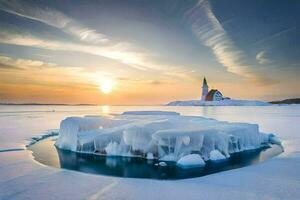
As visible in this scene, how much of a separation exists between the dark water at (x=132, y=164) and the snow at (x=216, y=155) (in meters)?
0.31

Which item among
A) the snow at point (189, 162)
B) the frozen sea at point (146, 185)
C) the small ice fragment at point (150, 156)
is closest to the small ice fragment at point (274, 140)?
the frozen sea at point (146, 185)

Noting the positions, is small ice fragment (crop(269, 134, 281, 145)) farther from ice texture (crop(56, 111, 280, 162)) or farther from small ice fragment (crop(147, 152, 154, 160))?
small ice fragment (crop(147, 152, 154, 160))

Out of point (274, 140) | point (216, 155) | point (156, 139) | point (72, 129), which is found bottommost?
point (216, 155)

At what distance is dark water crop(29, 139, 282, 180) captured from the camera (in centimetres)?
845

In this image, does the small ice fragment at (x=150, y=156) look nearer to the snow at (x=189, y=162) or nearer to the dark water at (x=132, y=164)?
the dark water at (x=132, y=164)

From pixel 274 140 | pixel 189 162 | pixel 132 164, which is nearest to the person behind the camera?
pixel 189 162

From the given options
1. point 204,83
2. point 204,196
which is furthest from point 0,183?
point 204,83

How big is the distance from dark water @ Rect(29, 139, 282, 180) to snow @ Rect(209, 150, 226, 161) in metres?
0.31

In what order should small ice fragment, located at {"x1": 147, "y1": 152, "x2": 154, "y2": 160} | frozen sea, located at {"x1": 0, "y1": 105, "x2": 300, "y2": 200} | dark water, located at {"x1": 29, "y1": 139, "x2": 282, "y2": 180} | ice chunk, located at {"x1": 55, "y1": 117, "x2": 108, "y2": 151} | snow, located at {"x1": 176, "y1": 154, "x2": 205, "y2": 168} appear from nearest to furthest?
frozen sea, located at {"x1": 0, "y1": 105, "x2": 300, "y2": 200}, dark water, located at {"x1": 29, "y1": 139, "x2": 282, "y2": 180}, snow, located at {"x1": 176, "y1": 154, "x2": 205, "y2": 168}, small ice fragment, located at {"x1": 147, "y1": 152, "x2": 154, "y2": 160}, ice chunk, located at {"x1": 55, "y1": 117, "x2": 108, "y2": 151}

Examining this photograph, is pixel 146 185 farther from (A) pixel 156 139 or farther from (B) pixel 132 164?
(A) pixel 156 139

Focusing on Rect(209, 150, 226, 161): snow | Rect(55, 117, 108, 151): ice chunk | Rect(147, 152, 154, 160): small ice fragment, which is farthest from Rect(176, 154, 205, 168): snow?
Rect(55, 117, 108, 151): ice chunk

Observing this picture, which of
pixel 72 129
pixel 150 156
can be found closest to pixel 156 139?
pixel 150 156

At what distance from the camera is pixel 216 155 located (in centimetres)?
1077

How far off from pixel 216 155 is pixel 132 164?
3.31 metres
